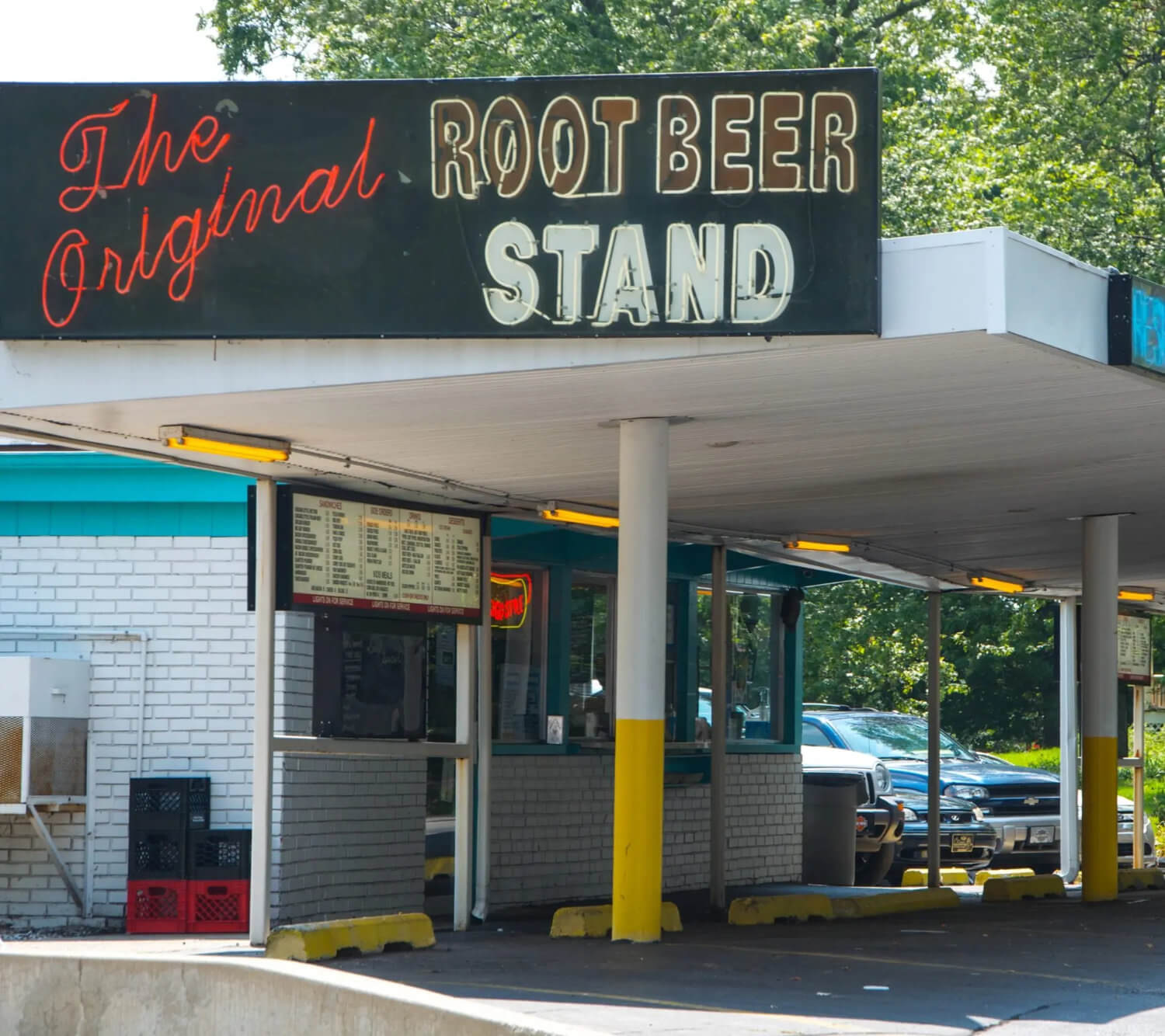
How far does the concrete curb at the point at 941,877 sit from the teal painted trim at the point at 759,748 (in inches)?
64.6

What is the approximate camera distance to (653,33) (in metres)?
30.9

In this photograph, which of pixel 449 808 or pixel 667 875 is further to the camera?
pixel 667 875

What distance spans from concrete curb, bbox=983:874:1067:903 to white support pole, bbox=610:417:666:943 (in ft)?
17.4

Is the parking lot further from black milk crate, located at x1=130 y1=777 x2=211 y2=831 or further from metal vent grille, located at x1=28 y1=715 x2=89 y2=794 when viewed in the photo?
metal vent grille, located at x1=28 y1=715 x2=89 y2=794

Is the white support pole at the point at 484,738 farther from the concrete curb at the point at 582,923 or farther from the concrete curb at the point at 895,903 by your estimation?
the concrete curb at the point at 895,903

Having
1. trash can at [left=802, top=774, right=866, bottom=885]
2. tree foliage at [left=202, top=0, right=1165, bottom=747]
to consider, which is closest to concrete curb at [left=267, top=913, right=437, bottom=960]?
trash can at [left=802, top=774, right=866, bottom=885]

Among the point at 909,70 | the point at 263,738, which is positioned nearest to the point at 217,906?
the point at 263,738

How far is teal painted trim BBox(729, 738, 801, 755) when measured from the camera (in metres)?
17.5

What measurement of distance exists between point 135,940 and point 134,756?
58.6 inches

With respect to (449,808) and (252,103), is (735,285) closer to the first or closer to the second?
(252,103)

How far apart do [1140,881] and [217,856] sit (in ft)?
27.1

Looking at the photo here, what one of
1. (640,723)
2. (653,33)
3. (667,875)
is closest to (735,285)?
(640,723)

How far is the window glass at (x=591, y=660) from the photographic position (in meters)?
15.4

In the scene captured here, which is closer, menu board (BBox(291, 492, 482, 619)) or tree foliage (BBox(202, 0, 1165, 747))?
menu board (BBox(291, 492, 482, 619))
